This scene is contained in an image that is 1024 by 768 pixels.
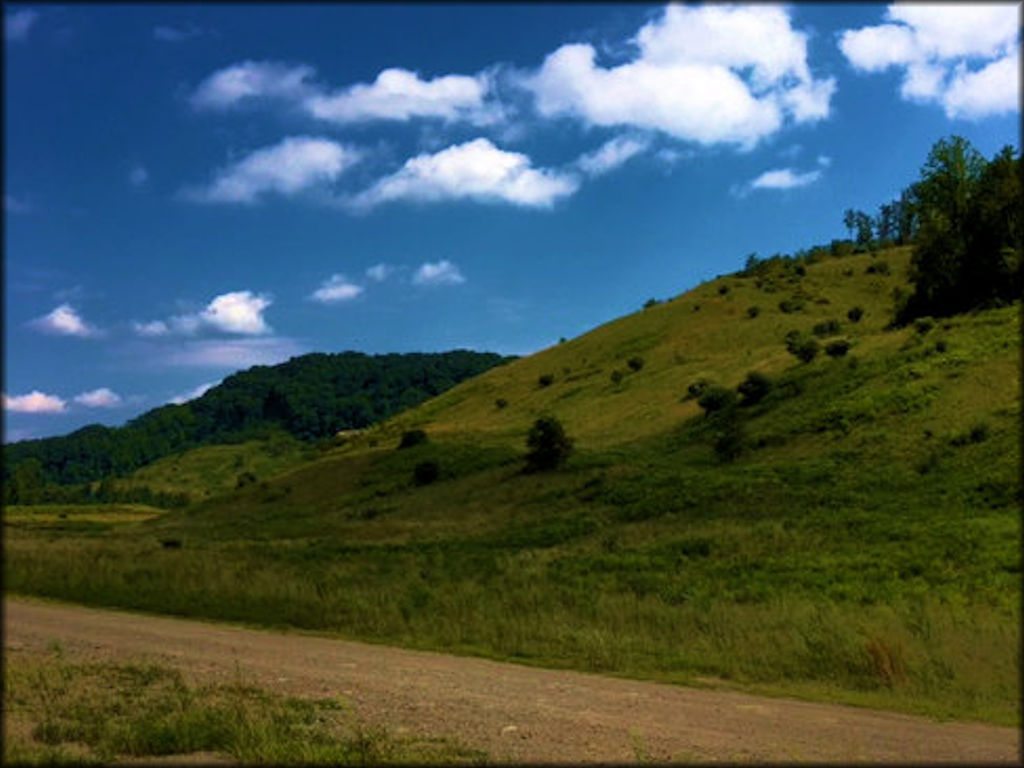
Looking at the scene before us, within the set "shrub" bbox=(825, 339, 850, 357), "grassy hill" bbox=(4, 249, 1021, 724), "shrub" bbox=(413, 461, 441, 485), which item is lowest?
"grassy hill" bbox=(4, 249, 1021, 724)

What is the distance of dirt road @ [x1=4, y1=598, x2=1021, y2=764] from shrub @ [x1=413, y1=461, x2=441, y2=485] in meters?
40.7

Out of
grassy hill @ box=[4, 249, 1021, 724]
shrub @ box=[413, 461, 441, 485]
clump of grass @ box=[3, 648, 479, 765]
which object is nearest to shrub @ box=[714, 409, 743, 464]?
grassy hill @ box=[4, 249, 1021, 724]

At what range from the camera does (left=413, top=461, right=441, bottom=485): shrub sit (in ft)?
186

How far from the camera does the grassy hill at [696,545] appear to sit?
14.1 m

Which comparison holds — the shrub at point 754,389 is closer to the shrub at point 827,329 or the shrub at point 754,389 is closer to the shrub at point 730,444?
the shrub at point 730,444

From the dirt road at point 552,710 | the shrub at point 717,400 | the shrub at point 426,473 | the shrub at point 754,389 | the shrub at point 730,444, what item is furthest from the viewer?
the shrub at point 426,473

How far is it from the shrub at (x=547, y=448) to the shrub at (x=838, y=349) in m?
18.7

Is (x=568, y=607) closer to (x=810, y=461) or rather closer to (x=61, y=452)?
(x=810, y=461)

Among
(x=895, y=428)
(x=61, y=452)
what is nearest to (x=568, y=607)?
(x=895, y=428)

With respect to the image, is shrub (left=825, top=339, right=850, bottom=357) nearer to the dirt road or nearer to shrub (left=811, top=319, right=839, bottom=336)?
shrub (left=811, top=319, right=839, bottom=336)

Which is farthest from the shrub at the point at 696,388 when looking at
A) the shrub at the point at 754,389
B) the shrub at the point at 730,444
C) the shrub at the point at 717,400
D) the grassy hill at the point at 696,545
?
the shrub at the point at 730,444

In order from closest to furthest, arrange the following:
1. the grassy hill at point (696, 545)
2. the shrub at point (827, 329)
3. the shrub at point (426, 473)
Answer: the grassy hill at point (696, 545), the shrub at point (426, 473), the shrub at point (827, 329)

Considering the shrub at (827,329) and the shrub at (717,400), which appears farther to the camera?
the shrub at (827,329)

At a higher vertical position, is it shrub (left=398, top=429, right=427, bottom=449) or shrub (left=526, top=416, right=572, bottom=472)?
shrub (left=398, top=429, right=427, bottom=449)
